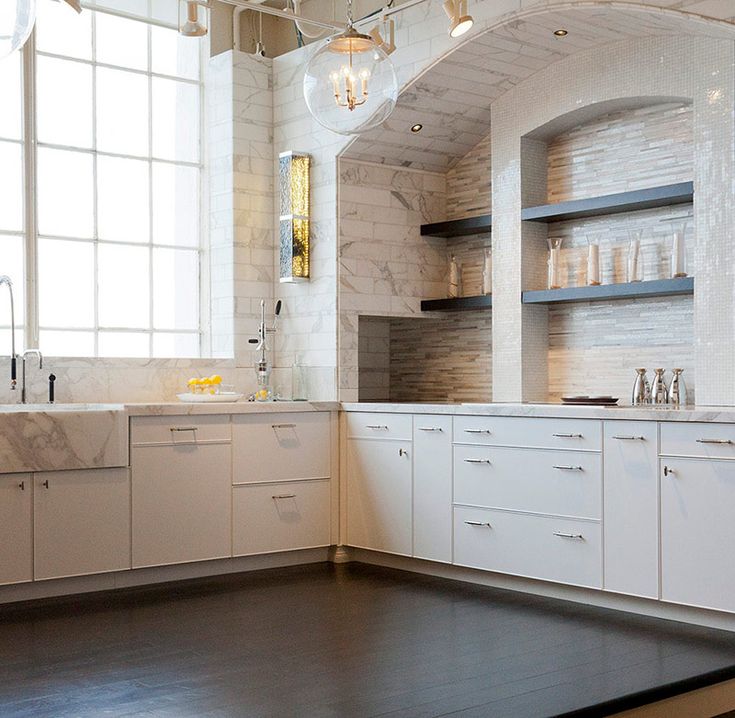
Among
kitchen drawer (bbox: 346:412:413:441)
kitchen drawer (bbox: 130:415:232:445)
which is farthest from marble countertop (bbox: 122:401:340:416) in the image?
kitchen drawer (bbox: 346:412:413:441)

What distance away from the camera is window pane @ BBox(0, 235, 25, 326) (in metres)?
5.98

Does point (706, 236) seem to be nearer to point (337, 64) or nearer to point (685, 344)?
point (685, 344)

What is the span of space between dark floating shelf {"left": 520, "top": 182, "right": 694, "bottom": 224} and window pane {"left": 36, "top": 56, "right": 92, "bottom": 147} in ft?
8.61

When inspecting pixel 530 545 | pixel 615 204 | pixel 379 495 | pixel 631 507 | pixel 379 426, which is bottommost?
pixel 530 545

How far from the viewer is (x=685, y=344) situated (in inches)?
213

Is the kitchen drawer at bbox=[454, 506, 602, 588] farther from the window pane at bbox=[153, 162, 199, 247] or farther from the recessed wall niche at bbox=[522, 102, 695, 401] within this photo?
the window pane at bbox=[153, 162, 199, 247]

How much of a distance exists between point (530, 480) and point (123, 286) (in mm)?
2847

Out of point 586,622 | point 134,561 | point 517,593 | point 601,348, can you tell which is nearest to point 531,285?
point 601,348

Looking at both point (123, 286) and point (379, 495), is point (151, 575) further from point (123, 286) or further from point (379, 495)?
point (123, 286)

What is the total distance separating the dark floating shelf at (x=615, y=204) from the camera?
5227 mm

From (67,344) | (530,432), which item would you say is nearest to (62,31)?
(67,344)

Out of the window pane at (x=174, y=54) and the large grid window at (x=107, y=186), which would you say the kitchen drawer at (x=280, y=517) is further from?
the window pane at (x=174, y=54)

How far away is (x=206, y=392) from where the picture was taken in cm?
616

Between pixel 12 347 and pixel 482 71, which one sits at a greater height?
pixel 482 71
